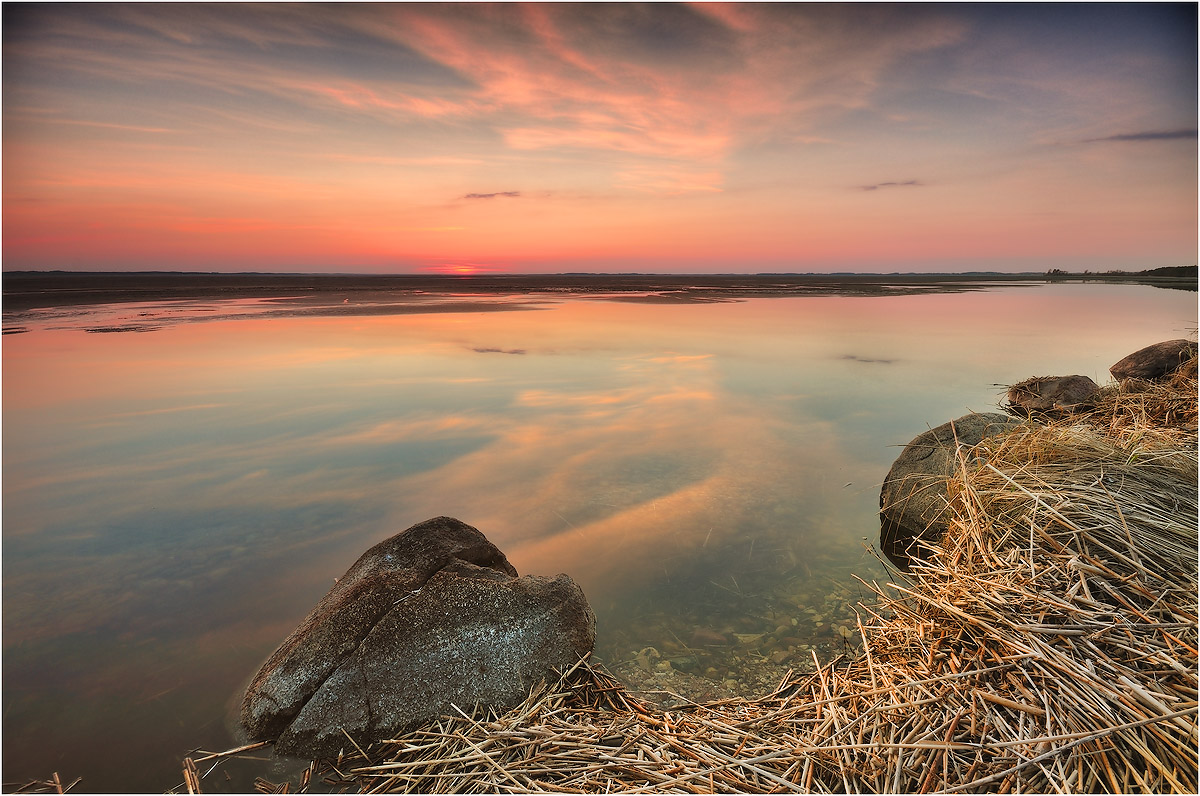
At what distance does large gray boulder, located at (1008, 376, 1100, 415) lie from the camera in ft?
26.6

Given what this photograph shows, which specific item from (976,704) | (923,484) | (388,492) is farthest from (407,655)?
(923,484)

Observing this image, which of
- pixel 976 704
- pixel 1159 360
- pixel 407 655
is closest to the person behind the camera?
pixel 976 704

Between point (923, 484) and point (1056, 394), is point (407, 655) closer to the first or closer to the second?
point (923, 484)

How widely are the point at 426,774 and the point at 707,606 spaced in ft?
8.42

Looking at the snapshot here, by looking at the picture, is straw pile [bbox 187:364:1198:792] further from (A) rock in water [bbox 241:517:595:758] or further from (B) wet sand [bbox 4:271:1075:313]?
(B) wet sand [bbox 4:271:1075:313]

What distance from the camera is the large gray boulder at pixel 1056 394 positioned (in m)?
8.11

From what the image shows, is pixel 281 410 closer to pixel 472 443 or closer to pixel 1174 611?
pixel 472 443

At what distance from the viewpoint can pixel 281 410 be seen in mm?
10594

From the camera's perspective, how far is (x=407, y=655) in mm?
3254

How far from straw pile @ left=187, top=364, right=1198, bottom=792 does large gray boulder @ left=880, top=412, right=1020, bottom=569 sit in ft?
5.19

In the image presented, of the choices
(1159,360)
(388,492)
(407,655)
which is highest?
(1159,360)

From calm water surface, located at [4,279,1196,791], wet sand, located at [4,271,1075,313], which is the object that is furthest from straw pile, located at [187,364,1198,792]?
wet sand, located at [4,271,1075,313]

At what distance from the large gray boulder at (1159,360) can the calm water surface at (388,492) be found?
2.29 m

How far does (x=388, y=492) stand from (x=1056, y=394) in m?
9.65
